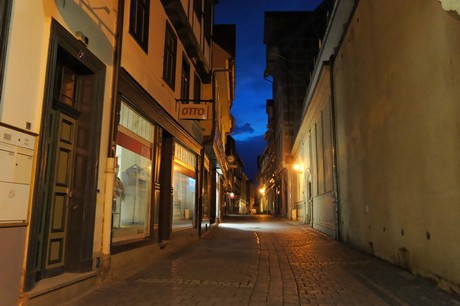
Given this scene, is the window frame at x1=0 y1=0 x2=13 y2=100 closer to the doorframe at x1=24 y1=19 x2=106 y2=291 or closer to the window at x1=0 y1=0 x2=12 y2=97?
the window at x1=0 y1=0 x2=12 y2=97

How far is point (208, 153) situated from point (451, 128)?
42.3 ft

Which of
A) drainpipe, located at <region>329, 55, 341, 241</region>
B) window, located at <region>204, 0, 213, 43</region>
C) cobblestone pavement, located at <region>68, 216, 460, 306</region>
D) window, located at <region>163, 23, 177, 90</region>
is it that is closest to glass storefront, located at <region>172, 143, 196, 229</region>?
window, located at <region>163, 23, 177, 90</region>

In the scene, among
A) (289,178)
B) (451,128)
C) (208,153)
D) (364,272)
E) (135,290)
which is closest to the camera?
(451,128)

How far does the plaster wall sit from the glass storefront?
15.9 feet

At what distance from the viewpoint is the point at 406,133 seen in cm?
709

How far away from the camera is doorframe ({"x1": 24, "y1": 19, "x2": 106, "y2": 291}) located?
4636 mm

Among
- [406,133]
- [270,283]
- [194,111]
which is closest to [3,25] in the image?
[270,283]

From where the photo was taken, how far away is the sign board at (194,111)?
35.2 feet

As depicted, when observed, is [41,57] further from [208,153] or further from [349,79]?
[208,153]

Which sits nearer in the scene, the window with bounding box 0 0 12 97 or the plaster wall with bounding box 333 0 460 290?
the window with bounding box 0 0 12 97

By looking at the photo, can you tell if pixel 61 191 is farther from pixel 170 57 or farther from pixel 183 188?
pixel 183 188

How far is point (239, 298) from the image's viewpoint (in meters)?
5.58

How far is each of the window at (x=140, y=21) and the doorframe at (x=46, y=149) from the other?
6.62 ft

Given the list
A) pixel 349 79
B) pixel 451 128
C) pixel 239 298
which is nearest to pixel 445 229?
pixel 451 128
